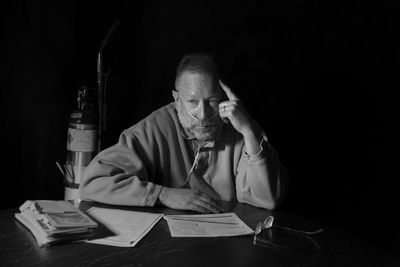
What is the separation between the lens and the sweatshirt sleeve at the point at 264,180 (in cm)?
173

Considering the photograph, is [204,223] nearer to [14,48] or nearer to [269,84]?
[269,84]

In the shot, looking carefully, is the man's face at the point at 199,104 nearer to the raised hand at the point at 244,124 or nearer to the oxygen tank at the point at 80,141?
the raised hand at the point at 244,124

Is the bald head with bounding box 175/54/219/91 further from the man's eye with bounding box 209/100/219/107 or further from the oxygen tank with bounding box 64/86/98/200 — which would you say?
the oxygen tank with bounding box 64/86/98/200

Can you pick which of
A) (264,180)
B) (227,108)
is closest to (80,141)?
(227,108)

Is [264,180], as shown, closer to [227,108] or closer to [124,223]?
[227,108]

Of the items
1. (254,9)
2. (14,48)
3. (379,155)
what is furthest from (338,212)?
(14,48)

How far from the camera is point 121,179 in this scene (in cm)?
163

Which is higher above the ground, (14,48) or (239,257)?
(14,48)

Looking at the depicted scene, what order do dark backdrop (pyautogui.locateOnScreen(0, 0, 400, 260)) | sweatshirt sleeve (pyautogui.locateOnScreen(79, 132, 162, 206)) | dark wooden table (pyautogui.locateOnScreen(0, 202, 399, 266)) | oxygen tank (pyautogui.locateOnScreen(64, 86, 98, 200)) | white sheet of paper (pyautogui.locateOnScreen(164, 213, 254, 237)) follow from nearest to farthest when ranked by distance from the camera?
1. dark wooden table (pyautogui.locateOnScreen(0, 202, 399, 266))
2. white sheet of paper (pyautogui.locateOnScreen(164, 213, 254, 237))
3. sweatshirt sleeve (pyautogui.locateOnScreen(79, 132, 162, 206))
4. oxygen tank (pyautogui.locateOnScreen(64, 86, 98, 200))
5. dark backdrop (pyautogui.locateOnScreen(0, 0, 400, 260))

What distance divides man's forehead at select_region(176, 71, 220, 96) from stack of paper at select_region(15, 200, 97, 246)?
709 millimetres

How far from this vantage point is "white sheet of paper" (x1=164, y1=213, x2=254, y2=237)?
1.31 m

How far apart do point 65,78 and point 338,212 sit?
5.65 ft

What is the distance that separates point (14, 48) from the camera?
2.23 metres

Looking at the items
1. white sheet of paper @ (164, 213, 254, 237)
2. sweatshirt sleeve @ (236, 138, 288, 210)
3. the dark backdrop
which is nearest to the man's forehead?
sweatshirt sleeve @ (236, 138, 288, 210)
